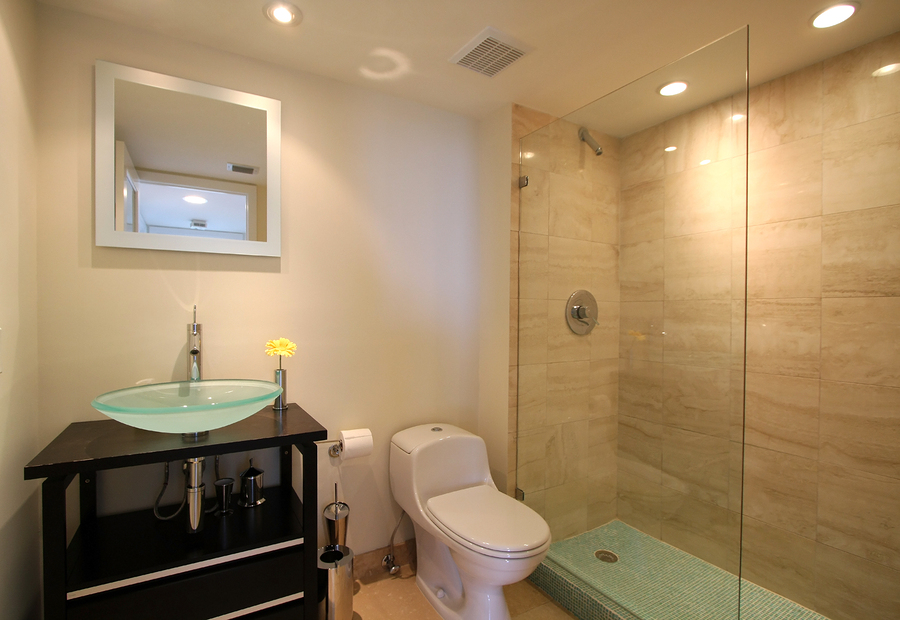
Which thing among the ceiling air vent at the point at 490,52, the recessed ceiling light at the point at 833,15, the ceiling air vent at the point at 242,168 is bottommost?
the ceiling air vent at the point at 242,168

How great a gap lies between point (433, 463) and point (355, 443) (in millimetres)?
369

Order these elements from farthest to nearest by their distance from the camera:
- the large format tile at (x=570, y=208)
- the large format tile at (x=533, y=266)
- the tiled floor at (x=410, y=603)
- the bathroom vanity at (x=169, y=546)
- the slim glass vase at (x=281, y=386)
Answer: the large format tile at (x=533, y=266), the large format tile at (x=570, y=208), the tiled floor at (x=410, y=603), the slim glass vase at (x=281, y=386), the bathroom vanity at (x=169, y=546)

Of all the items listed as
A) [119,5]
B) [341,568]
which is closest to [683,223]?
[341,568]

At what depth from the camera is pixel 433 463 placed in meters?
1.99

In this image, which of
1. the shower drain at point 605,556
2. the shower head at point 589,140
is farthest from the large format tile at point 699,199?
the shower drain at point 605,556

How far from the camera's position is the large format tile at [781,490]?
185cm

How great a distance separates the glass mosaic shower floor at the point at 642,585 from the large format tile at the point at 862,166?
60.5 inches

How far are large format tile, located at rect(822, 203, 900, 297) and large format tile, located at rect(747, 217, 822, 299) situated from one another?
1.2 inches

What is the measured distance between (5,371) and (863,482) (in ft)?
9.83

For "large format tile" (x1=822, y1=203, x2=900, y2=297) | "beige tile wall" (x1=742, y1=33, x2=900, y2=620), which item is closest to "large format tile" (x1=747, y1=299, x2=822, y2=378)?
"beige tile wall" (x1=742, y1=33, x2=900, y2=620)

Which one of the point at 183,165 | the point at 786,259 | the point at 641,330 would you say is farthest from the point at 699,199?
the point at 183,165

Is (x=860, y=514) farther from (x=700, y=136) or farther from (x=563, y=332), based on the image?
(x=700, y=136)

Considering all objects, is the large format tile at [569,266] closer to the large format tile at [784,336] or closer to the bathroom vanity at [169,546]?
the large format tile at [784,336]

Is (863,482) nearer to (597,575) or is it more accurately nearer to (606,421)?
(606,421)
